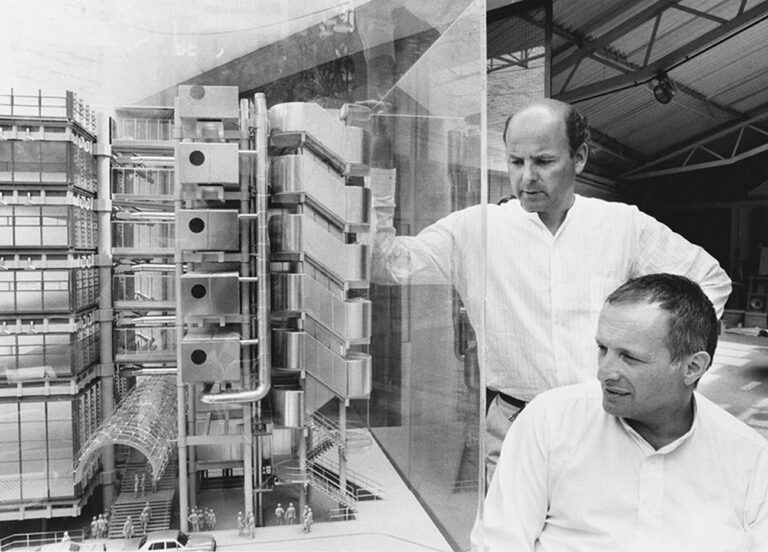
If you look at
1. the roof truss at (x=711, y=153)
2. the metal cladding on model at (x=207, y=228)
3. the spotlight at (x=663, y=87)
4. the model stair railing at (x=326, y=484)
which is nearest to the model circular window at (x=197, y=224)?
the metal cladding on model at (x=207, y=228)

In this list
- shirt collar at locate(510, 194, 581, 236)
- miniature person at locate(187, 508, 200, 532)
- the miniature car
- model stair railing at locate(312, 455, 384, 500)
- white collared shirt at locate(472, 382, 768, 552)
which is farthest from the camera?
shirt collar at locate(510, 194, 581, 236)

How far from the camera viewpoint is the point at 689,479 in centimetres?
119

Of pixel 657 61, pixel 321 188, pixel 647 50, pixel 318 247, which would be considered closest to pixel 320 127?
pixel 321 188

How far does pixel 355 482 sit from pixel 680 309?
0.88 metres

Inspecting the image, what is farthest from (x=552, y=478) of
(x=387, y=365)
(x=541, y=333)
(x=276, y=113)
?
(x=276, y=113)

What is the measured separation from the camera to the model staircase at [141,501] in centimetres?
145

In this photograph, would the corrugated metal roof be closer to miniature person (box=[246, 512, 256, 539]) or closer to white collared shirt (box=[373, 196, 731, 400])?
white collared shirt (box=[373, 196, 731, 400])

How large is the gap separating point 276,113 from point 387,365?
2.32 ft

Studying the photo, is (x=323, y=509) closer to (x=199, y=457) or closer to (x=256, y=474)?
(x=256, y=474)

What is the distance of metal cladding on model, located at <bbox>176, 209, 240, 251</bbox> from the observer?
1424mm

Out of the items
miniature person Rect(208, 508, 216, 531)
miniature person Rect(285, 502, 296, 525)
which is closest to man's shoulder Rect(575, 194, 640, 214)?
miniature person Rect(285, 502, 296, 525)

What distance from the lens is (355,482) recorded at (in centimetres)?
166

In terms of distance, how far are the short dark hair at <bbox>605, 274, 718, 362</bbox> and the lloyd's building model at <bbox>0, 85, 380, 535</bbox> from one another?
2.12 feet

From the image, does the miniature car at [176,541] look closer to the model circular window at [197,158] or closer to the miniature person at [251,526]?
the miniature person at [251,526]
